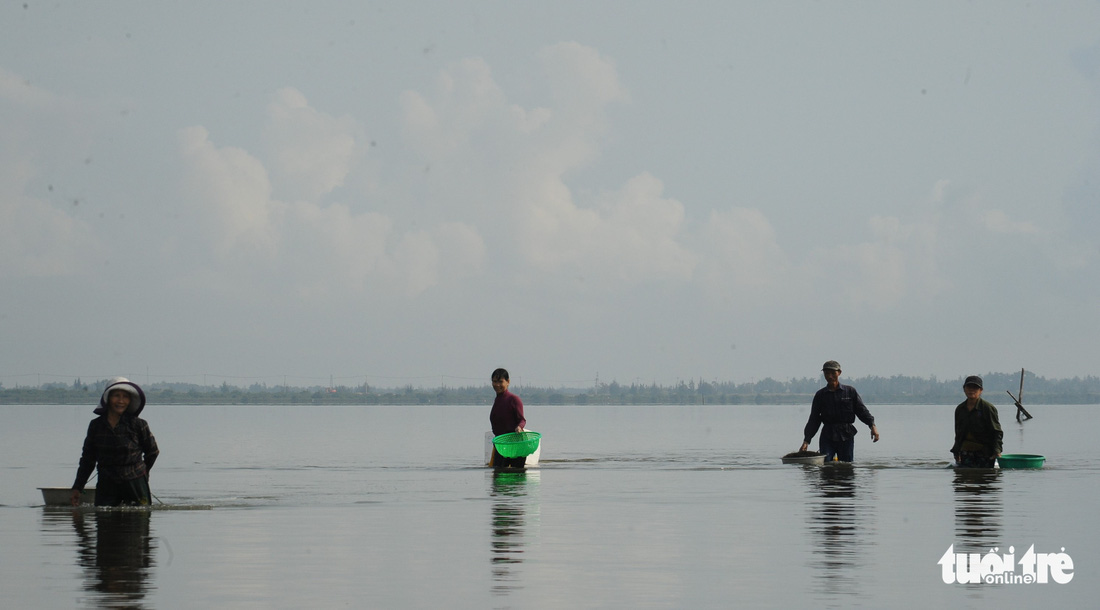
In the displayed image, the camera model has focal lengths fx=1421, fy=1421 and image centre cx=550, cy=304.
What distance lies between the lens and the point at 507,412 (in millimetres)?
25500

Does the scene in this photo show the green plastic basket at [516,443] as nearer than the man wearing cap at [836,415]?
No

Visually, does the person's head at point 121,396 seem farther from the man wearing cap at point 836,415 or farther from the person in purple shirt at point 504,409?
the man wearing cap at point 836,415

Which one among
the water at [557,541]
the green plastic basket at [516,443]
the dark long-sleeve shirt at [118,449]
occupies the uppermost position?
the dark long-sleeve shirt at [118,449]

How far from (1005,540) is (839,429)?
9930 millimetres

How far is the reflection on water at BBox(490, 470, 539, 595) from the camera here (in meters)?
12.4

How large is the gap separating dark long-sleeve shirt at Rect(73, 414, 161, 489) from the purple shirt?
32.8 feet

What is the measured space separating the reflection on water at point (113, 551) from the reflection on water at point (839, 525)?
561cm

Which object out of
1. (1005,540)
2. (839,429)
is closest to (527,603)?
(1005,540)

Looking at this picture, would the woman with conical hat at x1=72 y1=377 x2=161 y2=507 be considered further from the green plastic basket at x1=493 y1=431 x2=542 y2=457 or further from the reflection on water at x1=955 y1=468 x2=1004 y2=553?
the green plastic basket at x1=493 y1=431 x2=542 y2=457

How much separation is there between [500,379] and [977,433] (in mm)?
8319

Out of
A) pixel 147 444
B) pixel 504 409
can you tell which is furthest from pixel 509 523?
pixel 504 409

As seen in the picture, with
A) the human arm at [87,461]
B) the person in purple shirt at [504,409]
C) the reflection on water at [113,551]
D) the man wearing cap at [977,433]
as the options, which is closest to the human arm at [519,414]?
the person in purple shirt at [504,409]

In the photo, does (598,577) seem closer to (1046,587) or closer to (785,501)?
(1046,587)

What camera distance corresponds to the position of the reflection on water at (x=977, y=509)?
14.7 meters
